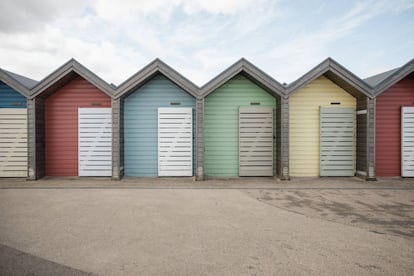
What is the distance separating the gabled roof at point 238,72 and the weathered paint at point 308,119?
1437 millimetres

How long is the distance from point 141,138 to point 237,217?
6914 millimetres

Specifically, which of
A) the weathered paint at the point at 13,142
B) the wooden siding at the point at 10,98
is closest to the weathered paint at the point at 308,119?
the weathered paint at the point at 13,142

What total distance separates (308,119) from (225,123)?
149 inches

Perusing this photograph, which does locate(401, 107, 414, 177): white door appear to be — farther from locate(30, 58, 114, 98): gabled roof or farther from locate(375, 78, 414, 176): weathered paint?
locate(30, 58, 114, 98): gabled roof

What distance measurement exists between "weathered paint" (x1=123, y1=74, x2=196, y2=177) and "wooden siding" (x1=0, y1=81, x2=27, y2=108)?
4.61 meters

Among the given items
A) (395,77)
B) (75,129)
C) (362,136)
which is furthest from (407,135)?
(75,129)

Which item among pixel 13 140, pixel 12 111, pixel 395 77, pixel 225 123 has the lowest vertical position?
pixel 13 140

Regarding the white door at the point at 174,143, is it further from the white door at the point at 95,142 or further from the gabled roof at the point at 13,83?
the gabled roof at the point at 13,83

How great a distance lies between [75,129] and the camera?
11648mm

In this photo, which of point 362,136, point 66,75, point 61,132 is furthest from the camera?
point 61,132

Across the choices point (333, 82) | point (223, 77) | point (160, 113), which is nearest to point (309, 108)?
point (333, 82)

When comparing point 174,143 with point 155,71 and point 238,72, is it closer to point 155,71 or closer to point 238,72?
point 155,71

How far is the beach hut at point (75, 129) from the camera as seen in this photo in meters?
11.5

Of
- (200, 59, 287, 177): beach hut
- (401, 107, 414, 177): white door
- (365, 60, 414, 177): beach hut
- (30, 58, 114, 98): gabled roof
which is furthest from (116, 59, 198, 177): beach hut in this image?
(401, 107, 414, 177): white door
